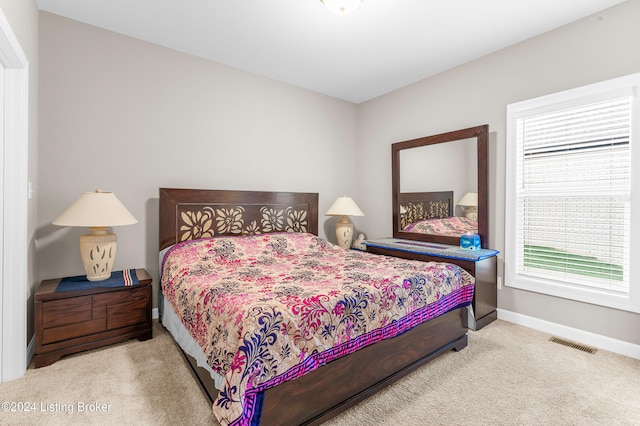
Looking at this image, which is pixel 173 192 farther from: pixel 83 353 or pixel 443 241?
pixel 443 241

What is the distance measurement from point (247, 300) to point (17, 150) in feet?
5.75

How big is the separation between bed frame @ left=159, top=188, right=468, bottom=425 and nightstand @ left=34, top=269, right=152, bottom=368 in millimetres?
635

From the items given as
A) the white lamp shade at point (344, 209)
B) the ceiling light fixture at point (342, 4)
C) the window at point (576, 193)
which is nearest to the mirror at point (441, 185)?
the window at point (576, 193)

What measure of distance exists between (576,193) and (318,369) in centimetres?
261

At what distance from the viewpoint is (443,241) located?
354 centimetres

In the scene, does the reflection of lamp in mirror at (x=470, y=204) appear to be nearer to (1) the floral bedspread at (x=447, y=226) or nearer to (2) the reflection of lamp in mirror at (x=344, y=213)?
(1) the floral bedspread at (x=447, y=226)

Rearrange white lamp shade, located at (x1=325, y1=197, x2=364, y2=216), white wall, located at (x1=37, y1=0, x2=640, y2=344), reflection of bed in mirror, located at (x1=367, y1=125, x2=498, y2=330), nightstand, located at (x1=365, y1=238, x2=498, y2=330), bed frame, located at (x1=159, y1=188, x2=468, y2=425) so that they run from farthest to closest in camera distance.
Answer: white lamp shade, located at (x1=325, y1=197, x2=364, y2=216)
reflection of bed in mirror, located at (x1=367, y1=125, x2=498, y2=330)
nightstand, located at (x1=365, y1=238, x2=498, y2=330)
white wall, located at (x1=37, y1=0, x2=640, y2=344)
bed frame, located at (x1=159, y1=188, x2=468, y2=425)

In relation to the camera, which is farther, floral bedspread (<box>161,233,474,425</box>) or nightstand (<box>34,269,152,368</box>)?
nightstand (<box>34,269,152,368</box>)

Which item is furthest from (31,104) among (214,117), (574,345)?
(574,345)

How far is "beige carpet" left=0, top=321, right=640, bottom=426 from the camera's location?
64.6 inches

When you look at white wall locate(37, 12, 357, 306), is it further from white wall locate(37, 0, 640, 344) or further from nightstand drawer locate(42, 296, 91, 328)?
nightstand drawer locate(42, 296, 91, 328)

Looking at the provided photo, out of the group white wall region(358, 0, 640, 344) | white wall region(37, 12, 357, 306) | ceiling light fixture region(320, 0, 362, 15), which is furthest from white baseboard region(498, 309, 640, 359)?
ceiling light fixture region(320, 0, 362, 15)

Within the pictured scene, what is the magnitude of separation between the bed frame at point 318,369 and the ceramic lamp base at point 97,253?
0.53 m

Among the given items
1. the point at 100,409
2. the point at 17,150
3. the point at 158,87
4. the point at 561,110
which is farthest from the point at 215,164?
the point at 561,110
